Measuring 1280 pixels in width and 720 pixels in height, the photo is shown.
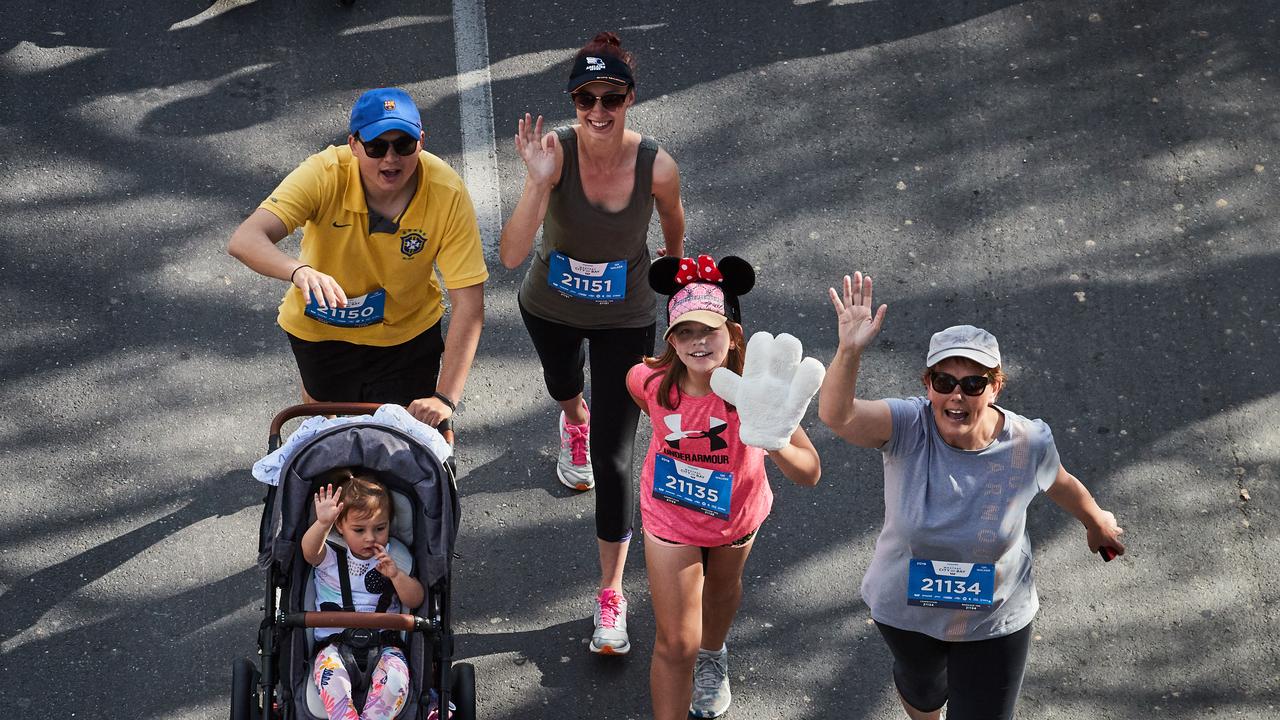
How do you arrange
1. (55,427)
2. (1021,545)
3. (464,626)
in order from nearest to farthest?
1. (1021,545)
2. (464,626)
3. (55,427)

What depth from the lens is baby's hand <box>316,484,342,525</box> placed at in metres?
4.40

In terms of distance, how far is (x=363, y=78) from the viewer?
731cm

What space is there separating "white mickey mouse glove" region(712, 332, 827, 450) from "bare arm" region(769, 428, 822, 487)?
0.13 meters

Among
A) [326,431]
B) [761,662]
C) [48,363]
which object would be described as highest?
[326,431]

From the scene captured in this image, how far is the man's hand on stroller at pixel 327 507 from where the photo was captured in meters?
4.40

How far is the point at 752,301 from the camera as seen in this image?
21.3 ft

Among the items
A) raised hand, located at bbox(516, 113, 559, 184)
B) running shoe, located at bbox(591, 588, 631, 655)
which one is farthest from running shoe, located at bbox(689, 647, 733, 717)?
raised hand, located at bbox(516, 113, 559, 184)

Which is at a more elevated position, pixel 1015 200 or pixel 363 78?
pixel 363 78

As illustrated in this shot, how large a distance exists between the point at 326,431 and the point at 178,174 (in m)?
2.85

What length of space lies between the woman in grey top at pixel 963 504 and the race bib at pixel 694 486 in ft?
1.60

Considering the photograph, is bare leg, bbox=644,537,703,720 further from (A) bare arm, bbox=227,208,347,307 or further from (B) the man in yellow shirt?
(A) bare arm, bbox=227,208,347,307

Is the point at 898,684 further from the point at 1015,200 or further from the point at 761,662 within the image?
the point at 1015,200

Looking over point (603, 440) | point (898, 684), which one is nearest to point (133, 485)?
point (603, 440)

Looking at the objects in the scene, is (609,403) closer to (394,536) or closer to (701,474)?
(701,474)
